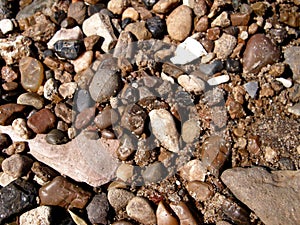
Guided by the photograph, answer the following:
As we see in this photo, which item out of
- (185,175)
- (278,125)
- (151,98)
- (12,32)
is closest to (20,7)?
(12,32)

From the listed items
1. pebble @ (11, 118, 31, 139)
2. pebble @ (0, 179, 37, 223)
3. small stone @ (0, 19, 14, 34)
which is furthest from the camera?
small stone @ (0, 19, 14, 34)

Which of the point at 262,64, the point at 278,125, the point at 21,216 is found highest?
the point at 262,64

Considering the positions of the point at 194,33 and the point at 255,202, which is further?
the point at 194,33

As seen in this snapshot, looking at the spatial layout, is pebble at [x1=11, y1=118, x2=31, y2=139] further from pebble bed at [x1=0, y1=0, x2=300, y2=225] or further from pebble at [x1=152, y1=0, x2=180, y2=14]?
pebble at [x1=152, y1=0, x2=180, y2=14]

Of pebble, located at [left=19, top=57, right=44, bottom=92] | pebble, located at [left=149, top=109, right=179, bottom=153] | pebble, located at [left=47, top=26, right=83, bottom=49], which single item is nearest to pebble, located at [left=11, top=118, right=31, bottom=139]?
pebble, located at [left=19, top=57, right=44, bottom=92]

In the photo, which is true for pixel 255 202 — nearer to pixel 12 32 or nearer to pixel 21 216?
pixel 21 216

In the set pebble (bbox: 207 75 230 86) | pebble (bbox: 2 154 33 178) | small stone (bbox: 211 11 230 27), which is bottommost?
pebble (bbox: 2 154 33 178)

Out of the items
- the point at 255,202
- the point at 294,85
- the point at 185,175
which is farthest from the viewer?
the point at 294,85
